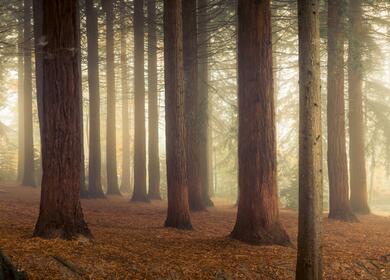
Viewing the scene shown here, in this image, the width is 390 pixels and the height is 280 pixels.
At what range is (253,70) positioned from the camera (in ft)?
33.4

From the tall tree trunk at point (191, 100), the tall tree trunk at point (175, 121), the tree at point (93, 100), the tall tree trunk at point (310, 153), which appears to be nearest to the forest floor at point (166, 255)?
the tall tree trunk at point (175, 121)

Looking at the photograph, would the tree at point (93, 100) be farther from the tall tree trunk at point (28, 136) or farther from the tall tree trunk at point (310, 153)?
the tall tree trunk at point (310, 153)

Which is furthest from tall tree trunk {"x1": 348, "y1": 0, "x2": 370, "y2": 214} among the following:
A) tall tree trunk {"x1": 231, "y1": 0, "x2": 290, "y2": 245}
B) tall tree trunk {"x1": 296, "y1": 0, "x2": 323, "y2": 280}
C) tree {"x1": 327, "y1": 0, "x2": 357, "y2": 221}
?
tall tree trunk {"x1": 296, "y1": 0, "x2": 323, "y2": 280}

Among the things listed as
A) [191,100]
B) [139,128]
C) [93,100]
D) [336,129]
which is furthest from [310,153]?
[93,100]

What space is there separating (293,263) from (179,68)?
20.7ft

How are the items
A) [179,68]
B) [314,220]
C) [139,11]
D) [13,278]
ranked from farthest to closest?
[139,11], [179,68], [314,220], [13,278]

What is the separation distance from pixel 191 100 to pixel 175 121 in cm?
430

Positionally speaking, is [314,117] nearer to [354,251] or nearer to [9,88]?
[354,251]

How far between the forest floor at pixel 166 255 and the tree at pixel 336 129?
111 inches

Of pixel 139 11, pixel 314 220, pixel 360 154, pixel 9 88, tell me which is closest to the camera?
pixel 314 220

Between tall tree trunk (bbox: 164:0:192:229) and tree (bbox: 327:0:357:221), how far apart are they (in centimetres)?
609

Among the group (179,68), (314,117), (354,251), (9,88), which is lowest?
(354,251)

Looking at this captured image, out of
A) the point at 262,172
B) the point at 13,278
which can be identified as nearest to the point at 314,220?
the point at 262,172

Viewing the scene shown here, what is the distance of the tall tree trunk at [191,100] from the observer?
16.1 meters
